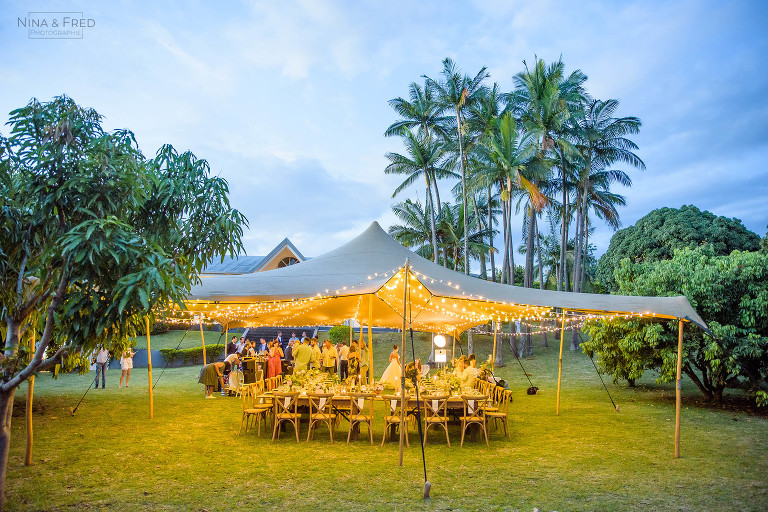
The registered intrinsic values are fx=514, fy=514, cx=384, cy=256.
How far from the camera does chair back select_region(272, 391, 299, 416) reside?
8.43 meters

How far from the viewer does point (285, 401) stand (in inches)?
332

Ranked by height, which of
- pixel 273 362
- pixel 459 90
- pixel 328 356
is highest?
pixel 459 90

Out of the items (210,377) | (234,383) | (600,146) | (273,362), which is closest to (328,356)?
(273,362)

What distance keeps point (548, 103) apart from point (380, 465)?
66.8ft

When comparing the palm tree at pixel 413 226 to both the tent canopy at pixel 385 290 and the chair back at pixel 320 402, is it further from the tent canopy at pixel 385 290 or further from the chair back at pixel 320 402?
the chair back at pixel 320 402

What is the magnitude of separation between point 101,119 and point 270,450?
5.16 metres

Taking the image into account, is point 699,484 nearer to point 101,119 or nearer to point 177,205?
point 177,205

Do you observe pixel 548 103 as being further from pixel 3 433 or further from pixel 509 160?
pixel 3 433

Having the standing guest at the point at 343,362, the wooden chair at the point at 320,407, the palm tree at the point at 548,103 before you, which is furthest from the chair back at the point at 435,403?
the palm tree at the point at 548,103

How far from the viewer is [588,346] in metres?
13.9

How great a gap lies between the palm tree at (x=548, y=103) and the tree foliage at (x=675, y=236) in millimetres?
3477

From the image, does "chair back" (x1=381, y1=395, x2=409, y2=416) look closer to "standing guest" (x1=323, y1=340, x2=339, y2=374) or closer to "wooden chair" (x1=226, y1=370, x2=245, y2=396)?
"wooden chair" (x1=226, y1=370, x2=245, y2=396)

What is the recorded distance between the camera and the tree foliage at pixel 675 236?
78.7 feet

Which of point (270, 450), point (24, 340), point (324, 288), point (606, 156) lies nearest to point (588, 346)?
point (324, 288)
